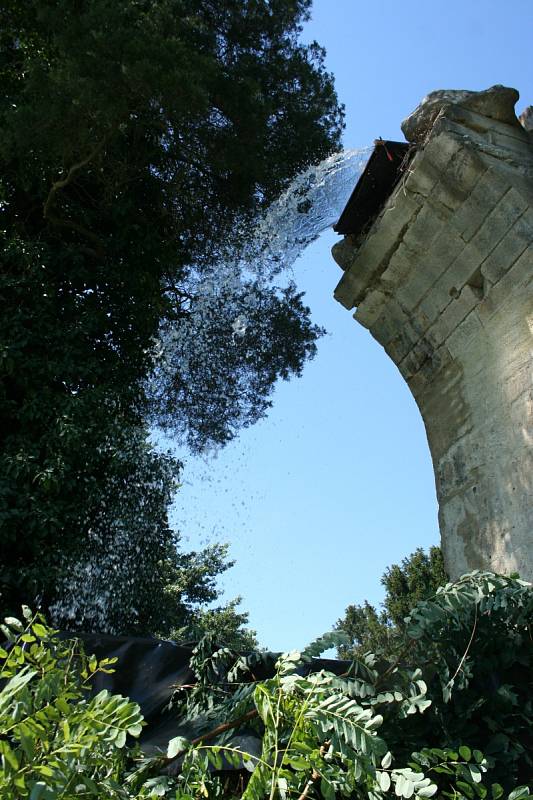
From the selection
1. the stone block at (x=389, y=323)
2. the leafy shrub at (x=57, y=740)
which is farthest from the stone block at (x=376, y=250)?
the leafy shrub at (x=57, y=740)

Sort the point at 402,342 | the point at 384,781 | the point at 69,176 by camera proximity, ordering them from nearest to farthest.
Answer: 1. the point at 384,781
2. the point at 402,342
3. the point at 69,176

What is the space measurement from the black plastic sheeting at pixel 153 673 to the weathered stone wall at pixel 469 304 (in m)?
1.11

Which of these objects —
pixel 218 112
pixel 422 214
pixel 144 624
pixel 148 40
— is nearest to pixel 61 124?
pixel 148 40

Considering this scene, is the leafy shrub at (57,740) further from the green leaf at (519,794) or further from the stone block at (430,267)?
the stone block at (430,267)

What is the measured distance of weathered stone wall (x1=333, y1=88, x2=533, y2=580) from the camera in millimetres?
2812

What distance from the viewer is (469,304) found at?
3.17 meters

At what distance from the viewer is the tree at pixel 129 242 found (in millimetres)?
4664

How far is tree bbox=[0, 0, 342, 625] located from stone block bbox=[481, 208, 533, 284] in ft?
8.84

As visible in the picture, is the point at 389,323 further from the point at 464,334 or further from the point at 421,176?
the point at 421,176

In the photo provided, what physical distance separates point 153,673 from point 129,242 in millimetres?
4249

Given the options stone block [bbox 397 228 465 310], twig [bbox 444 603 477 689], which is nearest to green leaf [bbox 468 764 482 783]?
twig [bbox 444 603 477 689]

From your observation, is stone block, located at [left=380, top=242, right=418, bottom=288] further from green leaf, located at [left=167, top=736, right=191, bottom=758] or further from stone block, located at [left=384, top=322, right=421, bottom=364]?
green leaf, located at [left=167, top=736, right=191, bottom=758]

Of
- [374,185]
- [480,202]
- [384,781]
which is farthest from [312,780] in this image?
[374,185]

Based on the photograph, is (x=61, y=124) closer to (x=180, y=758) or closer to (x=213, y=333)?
(x=213, y=333)
